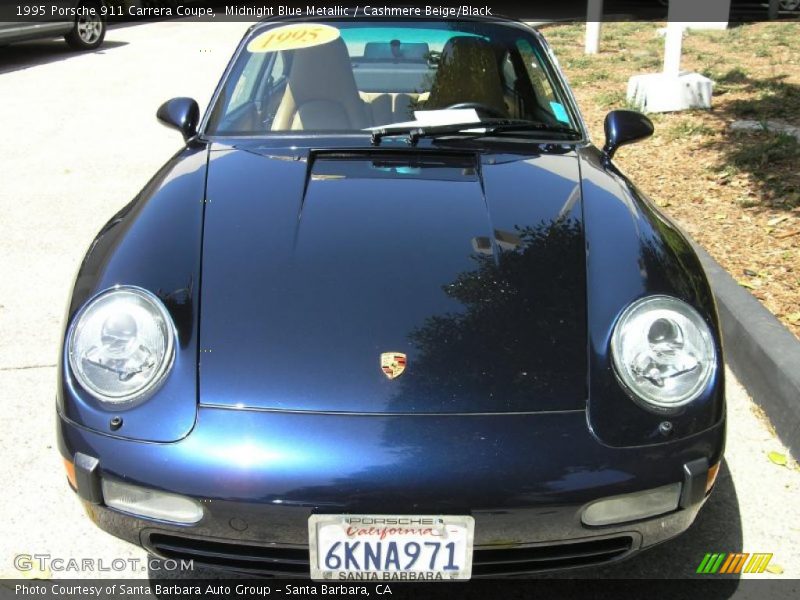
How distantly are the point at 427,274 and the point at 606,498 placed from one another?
0.74 m

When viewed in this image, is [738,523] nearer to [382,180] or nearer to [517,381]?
[517,381]

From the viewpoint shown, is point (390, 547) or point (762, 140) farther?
point (762, 140)

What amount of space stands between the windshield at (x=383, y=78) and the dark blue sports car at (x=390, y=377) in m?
0.58

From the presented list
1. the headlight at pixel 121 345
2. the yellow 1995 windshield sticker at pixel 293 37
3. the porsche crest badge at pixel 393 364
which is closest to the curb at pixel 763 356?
the porsche crest badge at pixel 393 364

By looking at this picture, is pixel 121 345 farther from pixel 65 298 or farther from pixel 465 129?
pixel 65 298

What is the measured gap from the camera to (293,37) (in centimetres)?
334

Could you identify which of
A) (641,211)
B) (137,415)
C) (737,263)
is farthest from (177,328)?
(737,263)

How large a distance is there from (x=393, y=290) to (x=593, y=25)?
9806 millimetres

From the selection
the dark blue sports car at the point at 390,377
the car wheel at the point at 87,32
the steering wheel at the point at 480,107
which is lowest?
the car wheel at the point at 87,32

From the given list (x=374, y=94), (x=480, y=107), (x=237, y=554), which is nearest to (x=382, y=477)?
(x=237, y=554)

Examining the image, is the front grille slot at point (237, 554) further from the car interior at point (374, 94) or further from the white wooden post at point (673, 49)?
the white wooden post at point (673, 49)

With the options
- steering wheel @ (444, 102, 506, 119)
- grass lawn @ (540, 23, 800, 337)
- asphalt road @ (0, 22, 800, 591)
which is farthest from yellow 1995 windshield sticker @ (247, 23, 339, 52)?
grass lawn @ (540, 23, 800, 337)

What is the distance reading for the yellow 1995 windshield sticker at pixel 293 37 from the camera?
10.9 feet

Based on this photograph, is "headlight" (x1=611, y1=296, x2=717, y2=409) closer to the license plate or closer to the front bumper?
the front bumper
